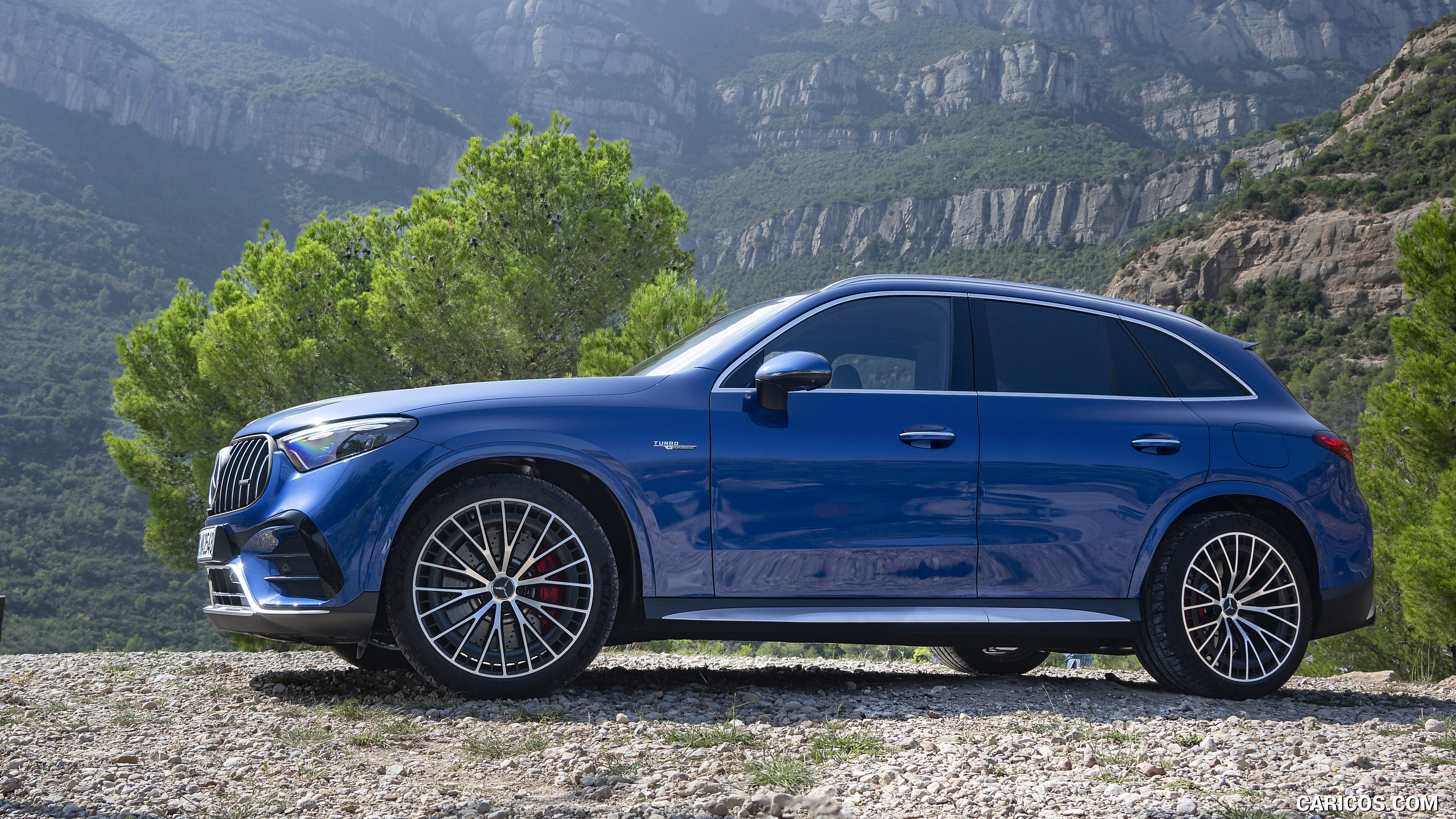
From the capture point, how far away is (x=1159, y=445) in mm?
4164

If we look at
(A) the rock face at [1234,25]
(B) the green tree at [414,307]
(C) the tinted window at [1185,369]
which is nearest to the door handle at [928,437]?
(C) the tinted window at [1185,369]

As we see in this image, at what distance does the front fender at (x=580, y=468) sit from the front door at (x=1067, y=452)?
139 centimetres

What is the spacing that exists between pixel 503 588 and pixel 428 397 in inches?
32.5

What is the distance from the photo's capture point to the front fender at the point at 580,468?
3547 millimetres

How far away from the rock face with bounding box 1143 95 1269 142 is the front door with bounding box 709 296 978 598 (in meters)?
164

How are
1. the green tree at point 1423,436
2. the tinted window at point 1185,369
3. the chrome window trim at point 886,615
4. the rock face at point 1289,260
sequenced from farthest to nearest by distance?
the rock face at point 1289,260 < the green tree at point 1423,436 < the tinted window at point 1185,369 < the chrome window trim at point 886,615

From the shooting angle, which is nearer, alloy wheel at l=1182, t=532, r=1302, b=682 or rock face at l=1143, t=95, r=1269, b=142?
alloy wheel at l=1182, t=532, r=1302, b=682

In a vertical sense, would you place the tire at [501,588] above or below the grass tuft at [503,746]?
above

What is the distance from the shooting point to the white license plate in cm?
383

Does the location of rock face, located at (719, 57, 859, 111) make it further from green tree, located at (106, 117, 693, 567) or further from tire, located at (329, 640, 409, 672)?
tire, located at (329, 640, 409, 672)

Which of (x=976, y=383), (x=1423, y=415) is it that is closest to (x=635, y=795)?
(x=976, y=383)

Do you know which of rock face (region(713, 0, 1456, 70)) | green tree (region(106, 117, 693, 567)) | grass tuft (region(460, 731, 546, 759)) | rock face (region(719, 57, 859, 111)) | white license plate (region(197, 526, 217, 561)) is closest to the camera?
grass tuft (region(460, 731, 546, 759))

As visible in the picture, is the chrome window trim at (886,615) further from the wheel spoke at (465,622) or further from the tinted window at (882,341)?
the tinted window at (882,341)

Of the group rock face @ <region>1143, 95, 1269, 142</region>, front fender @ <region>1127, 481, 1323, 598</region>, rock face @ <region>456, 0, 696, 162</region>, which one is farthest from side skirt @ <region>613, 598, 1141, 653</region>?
rock face @ <region>456, 0, 696, 162</region>
